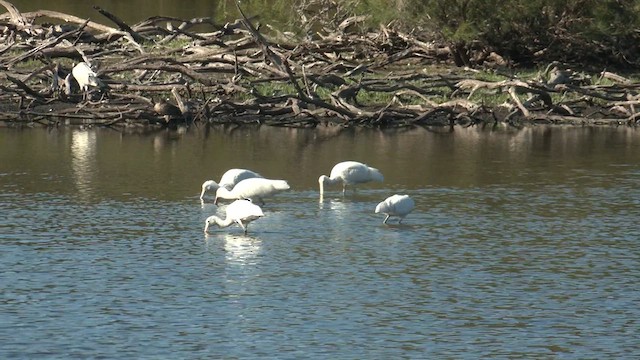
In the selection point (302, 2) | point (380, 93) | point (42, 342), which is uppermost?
point (302, 2)

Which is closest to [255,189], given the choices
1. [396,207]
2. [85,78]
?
[396,207]

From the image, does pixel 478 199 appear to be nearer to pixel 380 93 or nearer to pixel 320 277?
pixel 320 277

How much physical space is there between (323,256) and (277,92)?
1398 cm

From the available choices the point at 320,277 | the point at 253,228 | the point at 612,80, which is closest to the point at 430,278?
the point at 320,277

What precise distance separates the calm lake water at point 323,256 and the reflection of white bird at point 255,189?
308 millimetres

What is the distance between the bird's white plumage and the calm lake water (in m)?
3.52

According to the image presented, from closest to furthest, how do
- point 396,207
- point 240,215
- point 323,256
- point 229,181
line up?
point 323,256
point 240,215
point 396,207
point 229,181

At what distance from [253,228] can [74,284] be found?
347 cm

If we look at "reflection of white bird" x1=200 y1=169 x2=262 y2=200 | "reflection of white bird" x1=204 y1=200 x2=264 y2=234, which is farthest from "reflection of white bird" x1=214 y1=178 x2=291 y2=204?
"reflection of white bird" x1=204 y1=200 x2=264 y2=234

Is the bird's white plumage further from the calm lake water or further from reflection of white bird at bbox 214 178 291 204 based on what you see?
reflection of white bird at bbox 214 178 291 204

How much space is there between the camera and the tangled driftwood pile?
26828 mm

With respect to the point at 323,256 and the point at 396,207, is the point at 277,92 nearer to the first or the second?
the point at 396,207

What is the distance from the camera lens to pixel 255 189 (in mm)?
17797

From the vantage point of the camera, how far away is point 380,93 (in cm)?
2872
